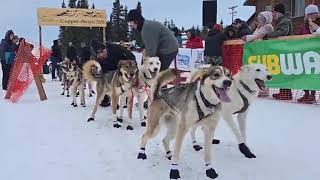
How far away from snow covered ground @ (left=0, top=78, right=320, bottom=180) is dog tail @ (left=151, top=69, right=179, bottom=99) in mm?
755

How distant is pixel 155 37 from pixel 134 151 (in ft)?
5.43

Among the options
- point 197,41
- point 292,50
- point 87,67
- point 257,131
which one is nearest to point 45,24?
point 197,41

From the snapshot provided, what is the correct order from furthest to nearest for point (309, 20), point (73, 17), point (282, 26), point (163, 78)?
point (73, 17), point (282, 26), point (309, 20), point (163, 78)

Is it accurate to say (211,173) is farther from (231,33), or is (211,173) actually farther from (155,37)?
(231,33)

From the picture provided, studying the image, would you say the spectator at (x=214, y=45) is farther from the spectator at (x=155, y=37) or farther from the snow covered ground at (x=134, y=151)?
the spectator at (x=155, y=37)

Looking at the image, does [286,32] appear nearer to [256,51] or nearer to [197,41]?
[256,51]

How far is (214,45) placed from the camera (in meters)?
9.77

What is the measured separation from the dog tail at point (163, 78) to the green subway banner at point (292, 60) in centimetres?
414

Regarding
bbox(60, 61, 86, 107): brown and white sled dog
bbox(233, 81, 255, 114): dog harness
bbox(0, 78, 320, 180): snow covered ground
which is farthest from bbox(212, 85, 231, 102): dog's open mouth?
bbox(60, 61, 86, 107): brown and white sled dog

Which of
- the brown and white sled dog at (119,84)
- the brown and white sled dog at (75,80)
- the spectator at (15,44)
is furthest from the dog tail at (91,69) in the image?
the spectator at (15,44)

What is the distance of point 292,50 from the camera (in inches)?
318

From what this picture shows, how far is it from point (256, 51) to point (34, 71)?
18.7 ft

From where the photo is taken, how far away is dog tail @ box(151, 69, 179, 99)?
4250 millimetres

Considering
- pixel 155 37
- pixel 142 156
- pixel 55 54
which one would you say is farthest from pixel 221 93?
pixel 55 54
